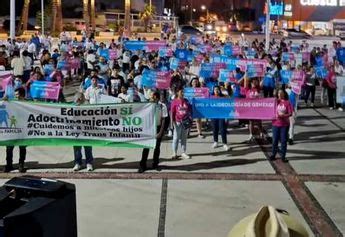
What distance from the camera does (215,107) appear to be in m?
13.7

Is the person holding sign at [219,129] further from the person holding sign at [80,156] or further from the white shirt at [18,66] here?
the white shirt at [18,66]

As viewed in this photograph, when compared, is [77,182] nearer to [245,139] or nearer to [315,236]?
[315,236]

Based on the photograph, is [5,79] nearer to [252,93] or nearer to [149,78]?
[149,78]

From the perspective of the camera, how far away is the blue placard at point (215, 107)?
13.7 m

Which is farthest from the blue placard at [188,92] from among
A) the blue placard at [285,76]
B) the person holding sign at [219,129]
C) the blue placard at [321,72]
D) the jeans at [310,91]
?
the blue placard at [321,72]

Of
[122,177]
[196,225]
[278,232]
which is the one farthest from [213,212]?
[278,232]

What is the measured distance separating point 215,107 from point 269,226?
1091cm

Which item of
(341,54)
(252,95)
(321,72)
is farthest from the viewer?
(341,54)

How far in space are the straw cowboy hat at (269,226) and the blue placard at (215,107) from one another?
1075 cm

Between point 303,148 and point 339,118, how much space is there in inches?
196

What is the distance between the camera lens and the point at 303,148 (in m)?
14.4

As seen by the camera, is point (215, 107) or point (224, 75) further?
point (224, 75)

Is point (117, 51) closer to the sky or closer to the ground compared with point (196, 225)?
closer to the sky

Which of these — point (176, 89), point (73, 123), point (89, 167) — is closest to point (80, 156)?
point (89, 167)
